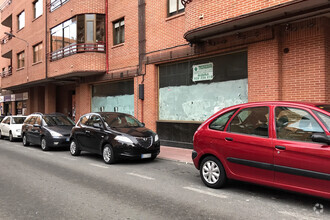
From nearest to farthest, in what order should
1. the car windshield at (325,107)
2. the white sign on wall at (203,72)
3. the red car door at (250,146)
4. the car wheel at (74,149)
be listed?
the car windshield at (325,107) < the red car door at (250,146) < the car wheel at (74,149) < the white sign on wall at (203,72)

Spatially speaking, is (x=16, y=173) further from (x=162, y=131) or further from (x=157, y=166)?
(x=162, y=131)

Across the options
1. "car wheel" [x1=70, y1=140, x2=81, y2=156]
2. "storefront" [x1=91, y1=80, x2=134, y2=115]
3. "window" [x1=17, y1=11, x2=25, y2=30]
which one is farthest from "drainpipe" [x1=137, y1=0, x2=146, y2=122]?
"window" [x1=17, y1=11, x2=25, y2=30]

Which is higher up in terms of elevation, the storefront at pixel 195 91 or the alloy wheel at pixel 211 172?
the storefront at pixel 195 91

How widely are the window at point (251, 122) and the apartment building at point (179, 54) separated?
340cm

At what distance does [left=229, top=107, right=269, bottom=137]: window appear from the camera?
4.83 meters

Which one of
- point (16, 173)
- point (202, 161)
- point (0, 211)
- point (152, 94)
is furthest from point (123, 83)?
point (0, 211)

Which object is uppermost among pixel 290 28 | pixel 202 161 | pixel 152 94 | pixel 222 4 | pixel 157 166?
pixel 222 4

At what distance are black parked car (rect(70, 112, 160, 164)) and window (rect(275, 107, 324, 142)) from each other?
4.24 meters

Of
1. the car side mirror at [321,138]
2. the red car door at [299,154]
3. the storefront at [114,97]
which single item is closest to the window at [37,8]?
the storefront at [114,97]

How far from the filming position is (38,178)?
256 inches

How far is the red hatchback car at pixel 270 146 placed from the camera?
413cm

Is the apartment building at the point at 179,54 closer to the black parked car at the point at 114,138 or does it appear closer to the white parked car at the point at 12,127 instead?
the black parked car at the point at 114,138

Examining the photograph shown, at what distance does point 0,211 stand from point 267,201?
412cm

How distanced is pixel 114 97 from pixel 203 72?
6.32m
